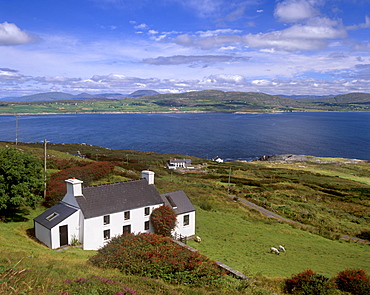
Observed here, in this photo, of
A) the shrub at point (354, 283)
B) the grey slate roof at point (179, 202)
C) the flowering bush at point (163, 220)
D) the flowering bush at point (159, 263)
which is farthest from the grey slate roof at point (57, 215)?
the shrub at point (354, 283)

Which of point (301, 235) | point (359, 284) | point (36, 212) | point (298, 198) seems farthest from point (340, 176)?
point (36, 212)

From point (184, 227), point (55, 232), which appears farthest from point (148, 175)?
point (55, 232)

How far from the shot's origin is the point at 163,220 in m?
26.3

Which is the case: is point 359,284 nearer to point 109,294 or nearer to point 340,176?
point 109,294

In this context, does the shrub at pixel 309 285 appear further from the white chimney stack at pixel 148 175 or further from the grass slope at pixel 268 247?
the white chimney stack at pixel 148 175

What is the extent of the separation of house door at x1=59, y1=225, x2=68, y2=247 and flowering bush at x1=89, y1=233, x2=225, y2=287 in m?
6.81

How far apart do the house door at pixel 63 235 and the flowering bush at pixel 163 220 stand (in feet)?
24.6

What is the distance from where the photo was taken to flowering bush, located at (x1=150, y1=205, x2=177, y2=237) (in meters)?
26.2

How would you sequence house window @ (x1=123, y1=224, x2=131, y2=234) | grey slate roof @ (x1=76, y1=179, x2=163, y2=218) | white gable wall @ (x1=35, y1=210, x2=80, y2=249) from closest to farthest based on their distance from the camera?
1. white gable wall @ (x1=35, y1=210, x2=80, y2=249)
2. grey slate roof @ (x1=76, y1=179, x2=163, y2=218)
3. house window @ (x1=123, y1=224, x2=131, y2=234)

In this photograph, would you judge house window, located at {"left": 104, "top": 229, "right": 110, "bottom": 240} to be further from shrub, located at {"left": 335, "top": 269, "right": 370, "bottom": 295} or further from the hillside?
shrub, located at {"left": 335, "top": 269, "right": 370, "bottom": 295}

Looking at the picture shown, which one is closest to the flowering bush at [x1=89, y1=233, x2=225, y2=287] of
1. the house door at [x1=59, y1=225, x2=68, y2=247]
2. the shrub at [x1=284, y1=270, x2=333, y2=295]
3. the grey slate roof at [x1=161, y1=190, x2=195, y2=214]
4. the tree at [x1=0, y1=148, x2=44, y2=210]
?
the shrub at [x1=284, y1=270, x2=333, y2=295]

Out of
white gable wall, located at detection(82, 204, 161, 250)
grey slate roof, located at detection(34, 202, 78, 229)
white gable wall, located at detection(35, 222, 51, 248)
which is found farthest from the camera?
white gable wall, located at detection(82, 204, 161, 250)

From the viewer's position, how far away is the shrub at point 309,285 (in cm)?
1611

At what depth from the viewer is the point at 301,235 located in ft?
112
